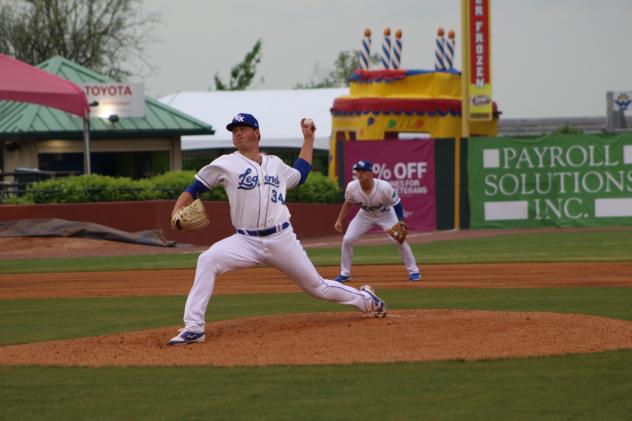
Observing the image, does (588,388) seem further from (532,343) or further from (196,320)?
(196,320)

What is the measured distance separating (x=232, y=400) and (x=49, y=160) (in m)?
31.0

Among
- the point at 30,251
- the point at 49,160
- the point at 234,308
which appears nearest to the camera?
the point at 234,308

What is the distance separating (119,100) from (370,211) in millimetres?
19231

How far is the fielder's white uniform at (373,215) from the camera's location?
16250mm

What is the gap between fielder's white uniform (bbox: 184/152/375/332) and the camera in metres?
9.34

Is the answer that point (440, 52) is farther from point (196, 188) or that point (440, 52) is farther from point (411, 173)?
point (196, 188)

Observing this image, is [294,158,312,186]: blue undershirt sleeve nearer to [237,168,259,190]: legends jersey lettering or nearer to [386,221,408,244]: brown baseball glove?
[237,168,259,190]: legends jersey lettering

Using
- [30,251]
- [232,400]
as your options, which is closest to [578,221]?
[30,251]

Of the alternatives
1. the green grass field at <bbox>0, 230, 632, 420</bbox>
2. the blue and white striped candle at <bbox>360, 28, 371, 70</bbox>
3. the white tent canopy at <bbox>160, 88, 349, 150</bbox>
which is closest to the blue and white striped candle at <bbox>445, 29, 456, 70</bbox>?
the blue and white striped candle at <bbox>360, 28, 371, 70</bbox>

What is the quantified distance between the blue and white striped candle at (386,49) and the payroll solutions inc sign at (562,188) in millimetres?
8130

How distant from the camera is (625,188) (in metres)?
30.0

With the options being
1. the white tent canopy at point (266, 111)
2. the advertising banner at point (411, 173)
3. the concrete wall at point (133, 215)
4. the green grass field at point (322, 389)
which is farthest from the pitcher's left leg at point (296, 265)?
the white tent canopy at point (266, 111)

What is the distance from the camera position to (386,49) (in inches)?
1468

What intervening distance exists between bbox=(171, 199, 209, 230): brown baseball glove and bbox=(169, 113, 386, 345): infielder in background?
12cm
